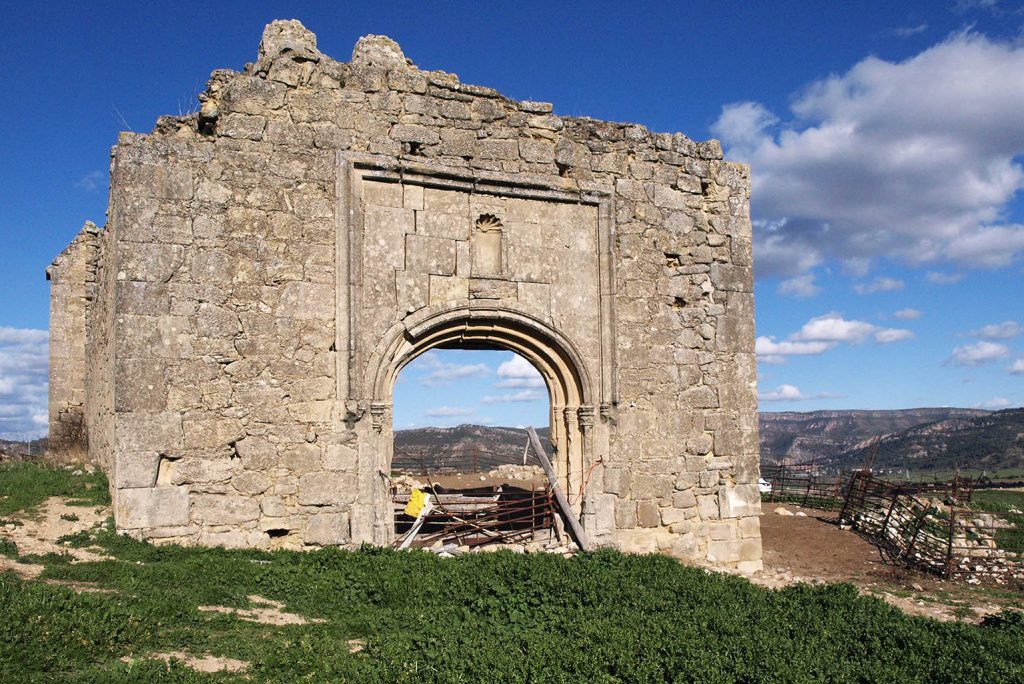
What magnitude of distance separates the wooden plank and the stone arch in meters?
0.12

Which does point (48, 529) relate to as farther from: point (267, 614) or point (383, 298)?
point (383, 298)

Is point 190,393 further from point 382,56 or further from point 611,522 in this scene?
point 611,522

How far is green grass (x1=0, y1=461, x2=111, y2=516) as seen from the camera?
8.23 meters

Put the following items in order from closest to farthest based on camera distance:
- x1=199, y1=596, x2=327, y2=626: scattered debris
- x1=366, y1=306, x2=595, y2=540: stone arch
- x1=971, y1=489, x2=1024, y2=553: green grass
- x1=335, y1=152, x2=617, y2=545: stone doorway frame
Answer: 1. x1=199, y1=596, x2=327, y2=626: scattered debris
2. x1=335, y1=152, x2=617, y2=545: stone doorway frame
3. x1=366, y1=306, x2=595, y2=540: stone arch
4. x1=971, y1=489, x2=1024, y2=553: green grass

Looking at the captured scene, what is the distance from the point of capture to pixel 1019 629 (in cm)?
704

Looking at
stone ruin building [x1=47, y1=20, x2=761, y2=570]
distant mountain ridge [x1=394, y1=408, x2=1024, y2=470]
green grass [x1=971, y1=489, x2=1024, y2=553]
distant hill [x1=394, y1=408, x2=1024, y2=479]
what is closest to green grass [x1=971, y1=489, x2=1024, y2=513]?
green grass [x1=971, y1=489, x2=1024, y2=553]

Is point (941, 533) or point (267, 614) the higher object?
point (267, 614)

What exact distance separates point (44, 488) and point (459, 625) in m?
5.62

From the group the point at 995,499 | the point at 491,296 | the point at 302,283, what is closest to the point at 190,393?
the point at 302,283

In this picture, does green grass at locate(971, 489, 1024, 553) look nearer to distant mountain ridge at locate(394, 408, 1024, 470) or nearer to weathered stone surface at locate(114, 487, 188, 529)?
distant mountain ridge at locate(394, 408, 1024, 470)

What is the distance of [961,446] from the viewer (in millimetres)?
43656

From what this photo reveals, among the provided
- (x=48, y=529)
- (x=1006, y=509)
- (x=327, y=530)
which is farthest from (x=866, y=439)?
(x=48, y=529)

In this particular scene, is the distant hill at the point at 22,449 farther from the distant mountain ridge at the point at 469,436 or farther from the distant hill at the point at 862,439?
the distant mountain ridge at the point at 469,436

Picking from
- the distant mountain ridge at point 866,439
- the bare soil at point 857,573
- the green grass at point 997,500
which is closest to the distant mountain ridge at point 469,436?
the distant mountain ridge at point 866,439
